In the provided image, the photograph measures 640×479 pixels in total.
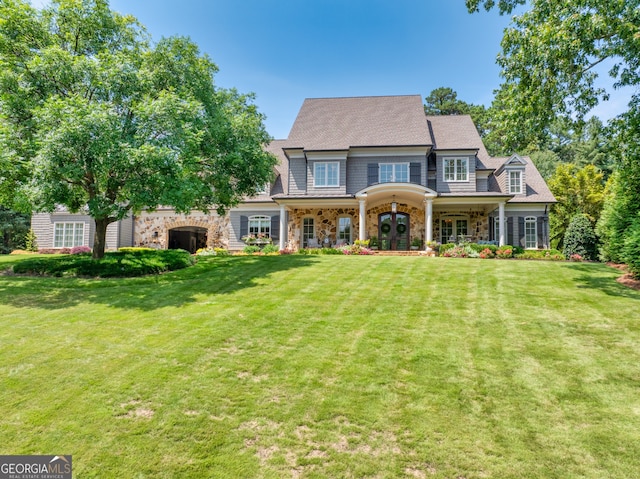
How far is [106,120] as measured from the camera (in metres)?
8.48

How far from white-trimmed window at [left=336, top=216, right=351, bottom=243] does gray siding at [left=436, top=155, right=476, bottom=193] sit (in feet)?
17.5

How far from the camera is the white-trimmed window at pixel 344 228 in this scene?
65.4ft

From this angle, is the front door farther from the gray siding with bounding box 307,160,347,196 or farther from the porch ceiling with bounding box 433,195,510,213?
the gray siding with bounding box 307,160,347,196

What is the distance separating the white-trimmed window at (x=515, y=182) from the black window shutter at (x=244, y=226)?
15.2 meters

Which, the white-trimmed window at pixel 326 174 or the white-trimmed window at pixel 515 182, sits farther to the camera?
the white-trimmed window at pixel 515 182

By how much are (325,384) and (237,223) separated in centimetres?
1719

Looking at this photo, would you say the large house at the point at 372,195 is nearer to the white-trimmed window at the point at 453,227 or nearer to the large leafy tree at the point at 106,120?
the white-trimmed window at the point at 453,227

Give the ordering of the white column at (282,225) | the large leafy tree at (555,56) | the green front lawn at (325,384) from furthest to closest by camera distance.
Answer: the white column at (282,225) → the large leafy tree at (555,56) → the green front lawn at (325,384)

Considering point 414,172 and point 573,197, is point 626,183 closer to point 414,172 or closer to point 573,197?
point 414,172

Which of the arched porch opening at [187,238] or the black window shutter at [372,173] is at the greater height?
the black window shutter at [372,173]

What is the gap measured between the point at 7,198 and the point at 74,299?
17.5 ft

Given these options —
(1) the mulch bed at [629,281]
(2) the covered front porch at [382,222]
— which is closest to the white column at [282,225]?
(2) the covered front porch at [382,222]

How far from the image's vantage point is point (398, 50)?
14.9 m

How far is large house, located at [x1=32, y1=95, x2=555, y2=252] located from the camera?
1836cm
